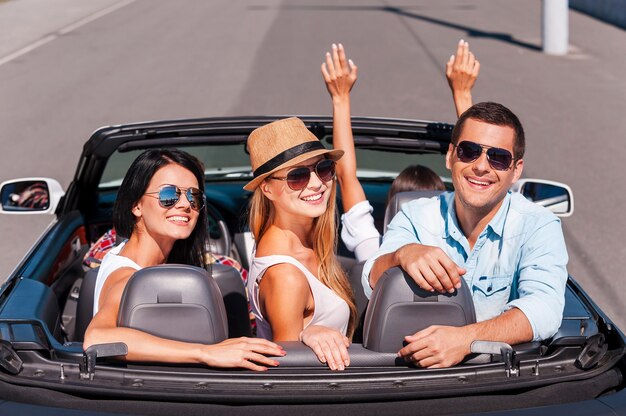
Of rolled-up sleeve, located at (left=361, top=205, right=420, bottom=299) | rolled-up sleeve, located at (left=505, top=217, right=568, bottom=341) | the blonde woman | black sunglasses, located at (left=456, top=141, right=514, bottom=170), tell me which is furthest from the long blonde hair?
rolled-up sleeve, located at (left=505, top=217, right=568, bottom=341)

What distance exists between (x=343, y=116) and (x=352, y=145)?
0.15 m

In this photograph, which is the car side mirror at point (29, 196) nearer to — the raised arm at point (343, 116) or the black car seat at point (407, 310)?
the raised arm at point (343, 116)

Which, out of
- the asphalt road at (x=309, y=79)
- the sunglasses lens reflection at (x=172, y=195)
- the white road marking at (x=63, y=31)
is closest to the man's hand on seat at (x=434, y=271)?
the sunglasses lens reflection at (x=172, y=195)

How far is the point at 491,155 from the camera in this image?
3.60m

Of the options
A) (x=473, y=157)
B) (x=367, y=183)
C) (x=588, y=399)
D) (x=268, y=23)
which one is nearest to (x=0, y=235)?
(x=367, y=183)

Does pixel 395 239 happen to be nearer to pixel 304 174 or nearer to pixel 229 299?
pixel 304 174

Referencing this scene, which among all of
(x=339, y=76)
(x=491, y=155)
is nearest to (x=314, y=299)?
(x=491, y=155)

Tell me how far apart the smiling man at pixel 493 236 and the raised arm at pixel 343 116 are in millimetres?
929

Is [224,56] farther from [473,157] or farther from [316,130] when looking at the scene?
[473,157]

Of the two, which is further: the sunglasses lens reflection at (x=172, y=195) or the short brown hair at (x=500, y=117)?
the sunglasses lens reflection at (x=172, y=195)

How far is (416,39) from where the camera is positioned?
21.1m

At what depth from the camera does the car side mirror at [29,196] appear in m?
5.11

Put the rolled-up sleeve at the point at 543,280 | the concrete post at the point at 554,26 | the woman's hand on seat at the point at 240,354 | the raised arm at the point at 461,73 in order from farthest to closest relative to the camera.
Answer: the concrete post at the point at 554,26 < the raised arm at the point at 461,73 < the rolled-up sleeve at the point at 543,280 < the woman's hand on seat at the point at 240,354

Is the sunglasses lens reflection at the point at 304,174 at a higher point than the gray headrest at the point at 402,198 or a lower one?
higher
